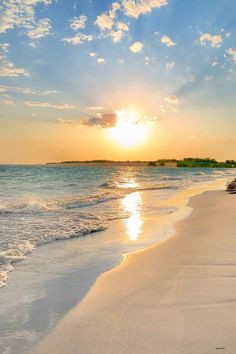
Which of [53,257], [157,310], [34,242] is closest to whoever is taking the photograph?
[157,310]

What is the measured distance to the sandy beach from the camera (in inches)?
130

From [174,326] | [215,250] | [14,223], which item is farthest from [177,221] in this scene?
[174,326]

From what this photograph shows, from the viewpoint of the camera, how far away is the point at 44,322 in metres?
3.96

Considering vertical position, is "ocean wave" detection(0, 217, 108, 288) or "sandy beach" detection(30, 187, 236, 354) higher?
"sandy beach" detection(30, 187, 236, 354)

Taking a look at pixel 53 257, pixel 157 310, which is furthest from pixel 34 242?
pixel 157 310

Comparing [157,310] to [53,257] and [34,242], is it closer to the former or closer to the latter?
[53,257]

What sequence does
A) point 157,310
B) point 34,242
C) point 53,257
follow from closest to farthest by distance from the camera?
point 157,310
point 53,257
point 34,242

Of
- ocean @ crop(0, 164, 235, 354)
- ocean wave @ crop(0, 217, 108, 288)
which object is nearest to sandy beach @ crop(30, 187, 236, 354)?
ocean @ crop(0, 164, 235, 354)

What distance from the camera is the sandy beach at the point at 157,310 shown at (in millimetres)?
3309

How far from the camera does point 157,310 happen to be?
4074 millimetres

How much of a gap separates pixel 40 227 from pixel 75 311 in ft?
22.6

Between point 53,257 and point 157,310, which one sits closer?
point 157,310

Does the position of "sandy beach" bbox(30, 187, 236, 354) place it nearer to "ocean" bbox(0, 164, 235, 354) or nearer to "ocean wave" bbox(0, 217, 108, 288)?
"ocean" bbox(0, 164, 235, 354)

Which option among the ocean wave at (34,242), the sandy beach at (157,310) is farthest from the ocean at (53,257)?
the sandy beach at (157,310)
